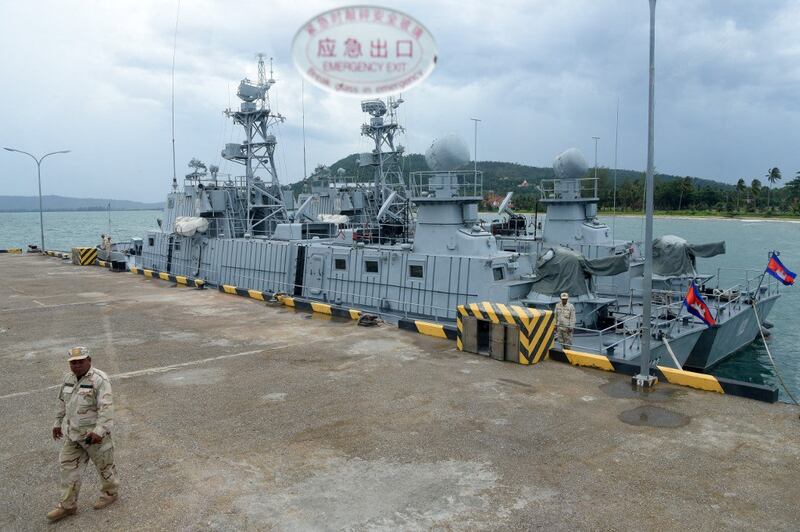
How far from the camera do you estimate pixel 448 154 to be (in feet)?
62.3

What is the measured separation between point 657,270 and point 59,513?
810 inches

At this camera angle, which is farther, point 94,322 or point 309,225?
point 309,225

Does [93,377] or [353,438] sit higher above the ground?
[93,377]

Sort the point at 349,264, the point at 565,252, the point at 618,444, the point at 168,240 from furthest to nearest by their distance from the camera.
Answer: the point at 168,240, the point at 349,264, the point at 565,252, the point at 618,444

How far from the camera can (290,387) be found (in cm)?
1069

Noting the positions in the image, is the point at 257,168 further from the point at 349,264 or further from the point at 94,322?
the point at 94,322

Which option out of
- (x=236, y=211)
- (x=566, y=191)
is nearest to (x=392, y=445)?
(x=566, y=191)

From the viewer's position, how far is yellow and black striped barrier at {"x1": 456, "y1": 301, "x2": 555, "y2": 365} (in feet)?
39.4

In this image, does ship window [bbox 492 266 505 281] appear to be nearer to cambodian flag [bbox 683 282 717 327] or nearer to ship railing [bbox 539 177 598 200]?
cambodian flag [bbox 683 282 717 327]

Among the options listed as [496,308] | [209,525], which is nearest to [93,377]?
[209,525]

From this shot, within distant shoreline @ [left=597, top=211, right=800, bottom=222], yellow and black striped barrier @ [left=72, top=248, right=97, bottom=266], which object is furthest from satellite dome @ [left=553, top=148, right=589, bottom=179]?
distant shoreline @ [left=597, top=211, right=800, bottom=222]

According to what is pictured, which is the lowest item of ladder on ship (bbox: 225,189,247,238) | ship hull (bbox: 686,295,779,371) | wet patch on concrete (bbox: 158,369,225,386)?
ship hull (bbox: 686,295,779,371)

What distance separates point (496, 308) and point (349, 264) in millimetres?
9425

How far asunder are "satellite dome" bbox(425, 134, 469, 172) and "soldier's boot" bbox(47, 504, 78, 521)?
1501 cm
